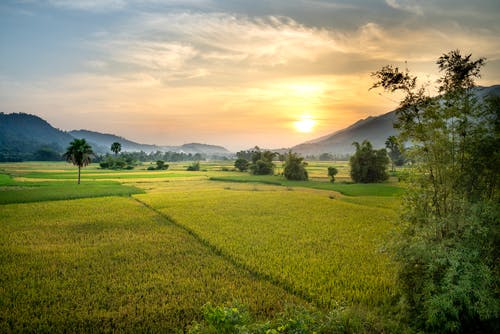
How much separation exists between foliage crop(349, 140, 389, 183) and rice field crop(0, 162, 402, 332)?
3502 cm

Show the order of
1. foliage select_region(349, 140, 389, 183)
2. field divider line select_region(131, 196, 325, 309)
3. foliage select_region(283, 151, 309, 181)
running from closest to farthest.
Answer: field divider line select_region(131, 196, 325, 309)
foliage select_region(349, 140, 389, 183)
foliage select_region(283, 151, 309, 181)

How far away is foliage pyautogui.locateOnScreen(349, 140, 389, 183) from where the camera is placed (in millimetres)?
61438

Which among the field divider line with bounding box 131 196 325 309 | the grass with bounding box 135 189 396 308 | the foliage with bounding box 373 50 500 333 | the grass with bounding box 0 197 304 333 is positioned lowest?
the grass with bounding box 0 197 304 333

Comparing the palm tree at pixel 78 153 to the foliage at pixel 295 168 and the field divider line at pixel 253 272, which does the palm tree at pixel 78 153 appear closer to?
the foliage at pixel 295 168

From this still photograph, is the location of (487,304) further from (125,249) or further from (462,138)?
(125,249)

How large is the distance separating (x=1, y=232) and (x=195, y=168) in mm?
87633

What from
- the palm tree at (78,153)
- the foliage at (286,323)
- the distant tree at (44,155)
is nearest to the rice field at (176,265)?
the foliage at (286,323)

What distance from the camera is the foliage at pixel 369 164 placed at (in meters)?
61.4

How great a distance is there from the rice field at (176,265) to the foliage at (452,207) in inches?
44.7

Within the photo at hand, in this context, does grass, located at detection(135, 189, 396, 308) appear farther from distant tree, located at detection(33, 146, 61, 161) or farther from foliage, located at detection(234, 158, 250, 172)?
distant tree, located at detection(33, 146, 61, 161)

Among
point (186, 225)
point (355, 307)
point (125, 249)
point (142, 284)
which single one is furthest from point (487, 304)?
point (186, 225)

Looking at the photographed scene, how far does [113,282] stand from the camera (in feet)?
41.6


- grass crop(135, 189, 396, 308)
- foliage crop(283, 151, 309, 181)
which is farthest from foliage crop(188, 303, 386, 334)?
foliage crop(283, 151, 309, 181)

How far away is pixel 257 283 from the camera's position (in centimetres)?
1262
